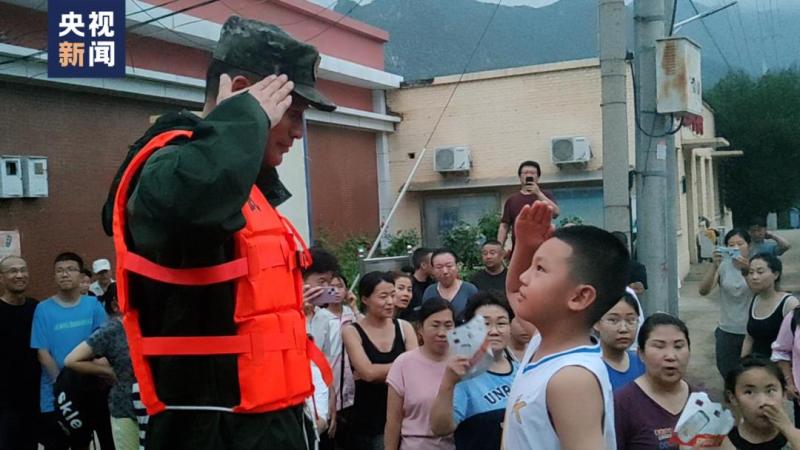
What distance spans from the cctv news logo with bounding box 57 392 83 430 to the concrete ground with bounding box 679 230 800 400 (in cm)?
606

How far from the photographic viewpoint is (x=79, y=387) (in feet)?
20.5

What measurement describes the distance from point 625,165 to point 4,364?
5.35 m

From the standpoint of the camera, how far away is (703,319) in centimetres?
1546

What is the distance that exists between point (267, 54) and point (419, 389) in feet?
8.81

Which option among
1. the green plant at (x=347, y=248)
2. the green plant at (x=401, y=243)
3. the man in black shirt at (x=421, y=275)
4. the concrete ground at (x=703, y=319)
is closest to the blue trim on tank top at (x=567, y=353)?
the man in black shirt at (x=421, y=275)

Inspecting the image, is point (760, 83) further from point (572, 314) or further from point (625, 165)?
point (572, 314)

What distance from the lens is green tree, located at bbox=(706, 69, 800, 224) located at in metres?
33.6

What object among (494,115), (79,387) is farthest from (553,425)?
(494,115)

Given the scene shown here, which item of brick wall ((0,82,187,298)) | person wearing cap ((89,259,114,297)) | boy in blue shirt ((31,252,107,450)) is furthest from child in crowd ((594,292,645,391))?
brick wall ((0,82,187,298))

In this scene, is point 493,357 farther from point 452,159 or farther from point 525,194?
point 452,159

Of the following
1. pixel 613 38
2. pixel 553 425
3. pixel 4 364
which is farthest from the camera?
pixel 613 38

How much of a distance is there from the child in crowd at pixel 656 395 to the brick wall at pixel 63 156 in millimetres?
7708

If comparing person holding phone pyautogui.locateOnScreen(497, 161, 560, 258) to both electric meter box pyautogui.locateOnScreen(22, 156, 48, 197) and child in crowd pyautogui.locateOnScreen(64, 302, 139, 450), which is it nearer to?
child in crowd pyautogui.locateOnScreen(64, 302, 139, 450)

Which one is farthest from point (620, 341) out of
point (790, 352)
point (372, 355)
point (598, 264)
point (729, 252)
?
point (729, 252)
